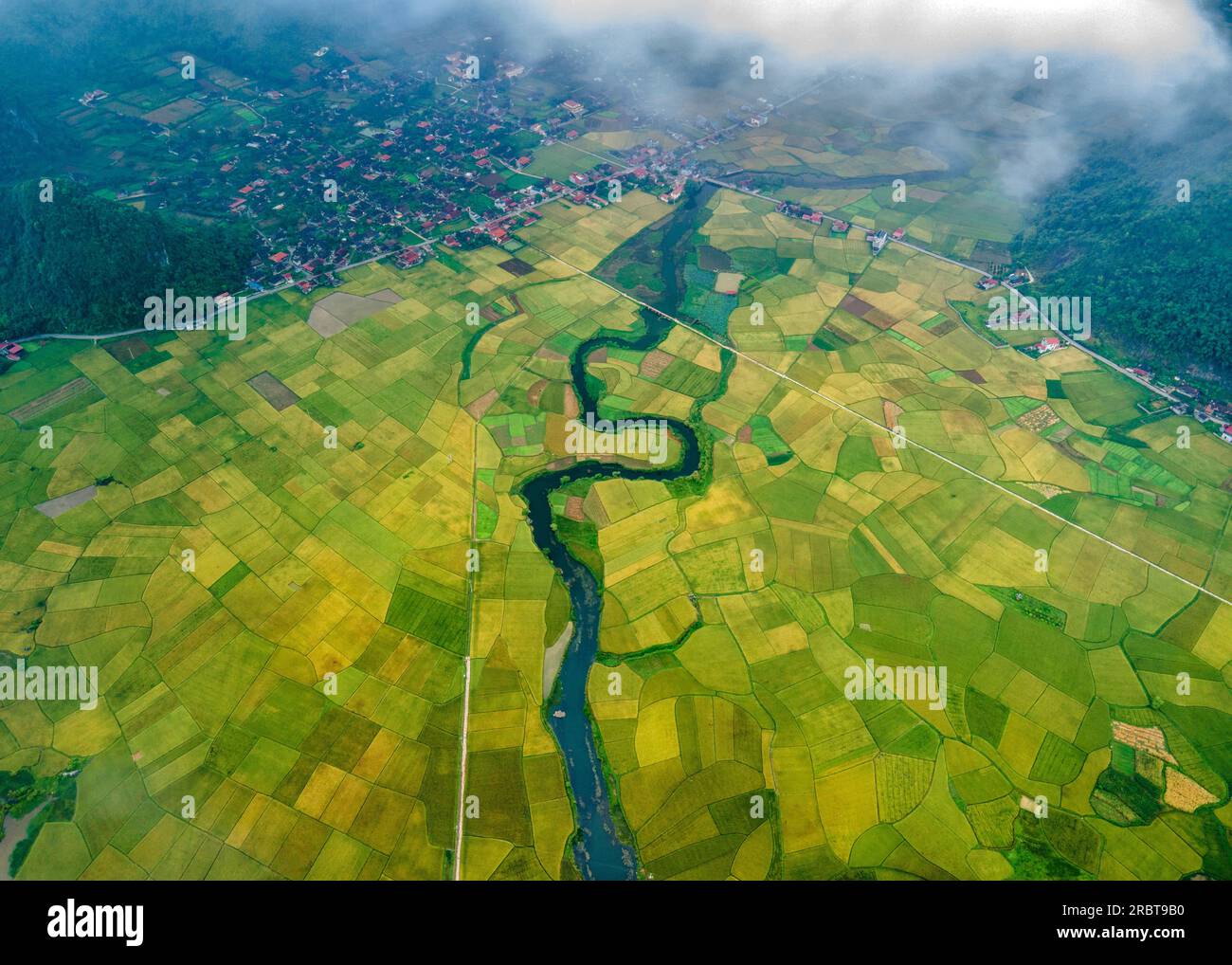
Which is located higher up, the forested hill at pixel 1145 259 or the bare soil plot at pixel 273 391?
the forested hill at pixel 1145 259

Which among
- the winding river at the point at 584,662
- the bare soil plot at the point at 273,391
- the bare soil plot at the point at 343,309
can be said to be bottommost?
the winding river at the point at 584,662

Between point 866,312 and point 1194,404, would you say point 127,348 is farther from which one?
point 1194,404

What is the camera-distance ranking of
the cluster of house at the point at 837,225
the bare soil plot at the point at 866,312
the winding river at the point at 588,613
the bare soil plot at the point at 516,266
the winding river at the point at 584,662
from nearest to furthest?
the winding river at the point at 584,662 → the winding river at the point at 588,613 → the bare soil plot at the point at 866,312 → the bare soil plot at the point at 516,266 → the cluster of house at the point at 837,225

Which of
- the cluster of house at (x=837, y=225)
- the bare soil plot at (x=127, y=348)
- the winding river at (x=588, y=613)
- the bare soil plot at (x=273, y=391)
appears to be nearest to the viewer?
the winding river at (x=588, y=613)

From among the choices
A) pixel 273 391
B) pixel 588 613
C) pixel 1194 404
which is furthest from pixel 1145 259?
pixel 273 391

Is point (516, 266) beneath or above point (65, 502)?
above

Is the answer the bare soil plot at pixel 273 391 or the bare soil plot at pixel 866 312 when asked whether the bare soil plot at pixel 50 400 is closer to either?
the bare soil plot at pixel 273 391

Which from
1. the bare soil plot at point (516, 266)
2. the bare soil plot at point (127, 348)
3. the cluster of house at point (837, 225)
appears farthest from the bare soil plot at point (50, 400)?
the cluster of house at point (837, 225)

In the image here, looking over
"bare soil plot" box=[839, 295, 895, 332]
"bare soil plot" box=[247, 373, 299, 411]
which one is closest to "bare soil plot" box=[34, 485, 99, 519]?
"bare soil plot" box=[247, 373, 299, 411]

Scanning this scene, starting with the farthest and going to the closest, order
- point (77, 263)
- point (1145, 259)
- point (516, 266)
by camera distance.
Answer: point (516, 266), point (1145, 259), point (77, 263)
